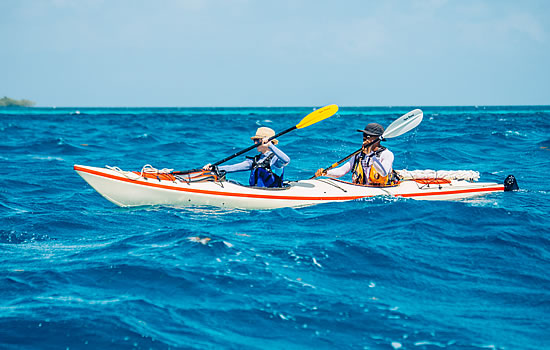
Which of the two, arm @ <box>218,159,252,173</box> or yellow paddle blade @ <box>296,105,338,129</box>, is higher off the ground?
yellow paddle blade @ <box>296,105,338,129</box>

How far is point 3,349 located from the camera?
3.82 metres

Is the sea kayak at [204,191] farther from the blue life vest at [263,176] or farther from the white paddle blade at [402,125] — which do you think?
the white paddle blade at [402,125]

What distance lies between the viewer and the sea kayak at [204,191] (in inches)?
344

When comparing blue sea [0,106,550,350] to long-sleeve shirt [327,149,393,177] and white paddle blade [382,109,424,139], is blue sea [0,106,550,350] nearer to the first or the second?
long-sleeve shirt [327,149,393,177]

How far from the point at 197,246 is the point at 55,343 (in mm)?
2441

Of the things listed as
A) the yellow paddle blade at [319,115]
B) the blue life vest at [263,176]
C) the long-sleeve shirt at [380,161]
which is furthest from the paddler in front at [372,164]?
the yellow paddle blade at [319,115]

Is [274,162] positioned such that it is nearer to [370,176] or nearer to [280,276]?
[370,176]

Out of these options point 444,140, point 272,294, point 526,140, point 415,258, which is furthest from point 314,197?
point 526,140

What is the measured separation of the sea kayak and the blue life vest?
0.24 meters

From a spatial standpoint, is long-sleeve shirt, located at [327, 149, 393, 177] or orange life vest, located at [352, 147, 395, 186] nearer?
long-sleeve shirt, located at [327, 149, 393, 177]

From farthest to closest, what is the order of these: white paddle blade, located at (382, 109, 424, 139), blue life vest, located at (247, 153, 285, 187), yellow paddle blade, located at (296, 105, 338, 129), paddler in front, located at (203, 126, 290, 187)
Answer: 1. white paddle blade, located at (382, 109, 424, 139)
2. yellow paddle blade, located at (296, 105, 338, 129)
3. blue life vest, located at (247, 153, 285, 187)
4. paddler in front, located at (203, 126, 290, 187)

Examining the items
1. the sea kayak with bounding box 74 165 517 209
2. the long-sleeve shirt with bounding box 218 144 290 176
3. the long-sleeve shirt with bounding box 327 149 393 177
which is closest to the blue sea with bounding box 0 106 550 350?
the sea kayak with bounding box 74 165 517 209

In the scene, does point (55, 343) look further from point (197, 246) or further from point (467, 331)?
point (467, 331)

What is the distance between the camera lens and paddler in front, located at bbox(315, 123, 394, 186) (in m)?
8.84
